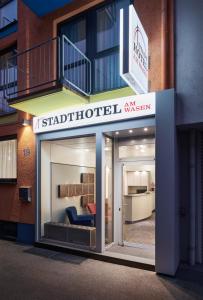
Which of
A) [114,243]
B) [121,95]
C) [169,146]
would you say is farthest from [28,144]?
[169,146]

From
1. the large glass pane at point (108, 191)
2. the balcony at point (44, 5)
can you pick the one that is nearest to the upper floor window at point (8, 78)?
the balcony at point (44, 5)

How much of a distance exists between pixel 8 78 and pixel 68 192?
14.0 ft

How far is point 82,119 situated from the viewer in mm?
6379

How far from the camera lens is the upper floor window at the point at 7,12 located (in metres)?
8.84

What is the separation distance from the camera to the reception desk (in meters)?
9.42

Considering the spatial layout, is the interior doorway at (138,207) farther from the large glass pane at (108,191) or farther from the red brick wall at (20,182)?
the red brick wall at (20,182)

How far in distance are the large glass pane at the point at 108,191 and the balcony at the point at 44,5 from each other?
389 cm

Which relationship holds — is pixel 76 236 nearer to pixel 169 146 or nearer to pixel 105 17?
pixel 169 146

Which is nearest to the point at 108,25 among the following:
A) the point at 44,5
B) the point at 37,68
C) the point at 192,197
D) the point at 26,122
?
the point at 44,5

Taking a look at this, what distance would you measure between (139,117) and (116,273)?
3.22m

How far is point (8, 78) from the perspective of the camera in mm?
8695

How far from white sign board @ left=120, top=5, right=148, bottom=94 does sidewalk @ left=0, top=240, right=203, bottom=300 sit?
12.0 feet

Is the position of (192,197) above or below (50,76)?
below

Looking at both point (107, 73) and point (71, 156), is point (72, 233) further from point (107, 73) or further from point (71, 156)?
point (107, 73)
